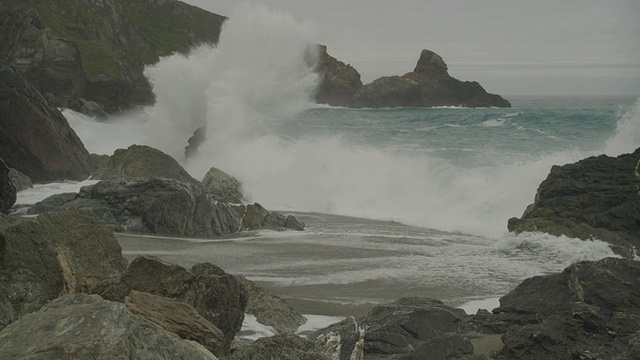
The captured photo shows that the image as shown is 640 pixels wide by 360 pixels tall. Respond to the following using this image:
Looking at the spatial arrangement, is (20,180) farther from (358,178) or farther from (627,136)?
(627,136)

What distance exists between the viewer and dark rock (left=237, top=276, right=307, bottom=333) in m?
7.38

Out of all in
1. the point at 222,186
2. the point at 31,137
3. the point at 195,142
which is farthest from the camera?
the point at 195,142

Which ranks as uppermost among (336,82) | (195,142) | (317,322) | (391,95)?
(336,82)

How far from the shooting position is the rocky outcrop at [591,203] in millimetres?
12734

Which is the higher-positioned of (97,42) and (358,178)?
(97,42)

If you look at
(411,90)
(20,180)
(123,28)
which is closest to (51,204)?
(20,180)

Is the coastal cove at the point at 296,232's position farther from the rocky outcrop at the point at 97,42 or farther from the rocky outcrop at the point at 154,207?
the rocky outcrop at the point at 97,42

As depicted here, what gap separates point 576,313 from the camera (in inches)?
251

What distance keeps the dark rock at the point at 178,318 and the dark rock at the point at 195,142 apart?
22.3m

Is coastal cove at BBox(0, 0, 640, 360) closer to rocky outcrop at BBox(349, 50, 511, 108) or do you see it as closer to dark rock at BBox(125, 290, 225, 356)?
dark rock at BBox(125, 290, 225, 356)

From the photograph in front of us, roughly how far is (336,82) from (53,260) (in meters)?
71.8

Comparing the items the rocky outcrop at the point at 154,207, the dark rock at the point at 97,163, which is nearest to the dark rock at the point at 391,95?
the dark rock at the point at 97,163

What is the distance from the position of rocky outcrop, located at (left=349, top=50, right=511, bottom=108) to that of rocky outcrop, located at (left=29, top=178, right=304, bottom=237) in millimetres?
60547

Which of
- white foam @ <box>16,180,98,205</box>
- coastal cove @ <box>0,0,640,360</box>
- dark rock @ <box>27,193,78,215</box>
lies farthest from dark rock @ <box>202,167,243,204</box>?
dark rock @ <box>27,193,78,215</box>
